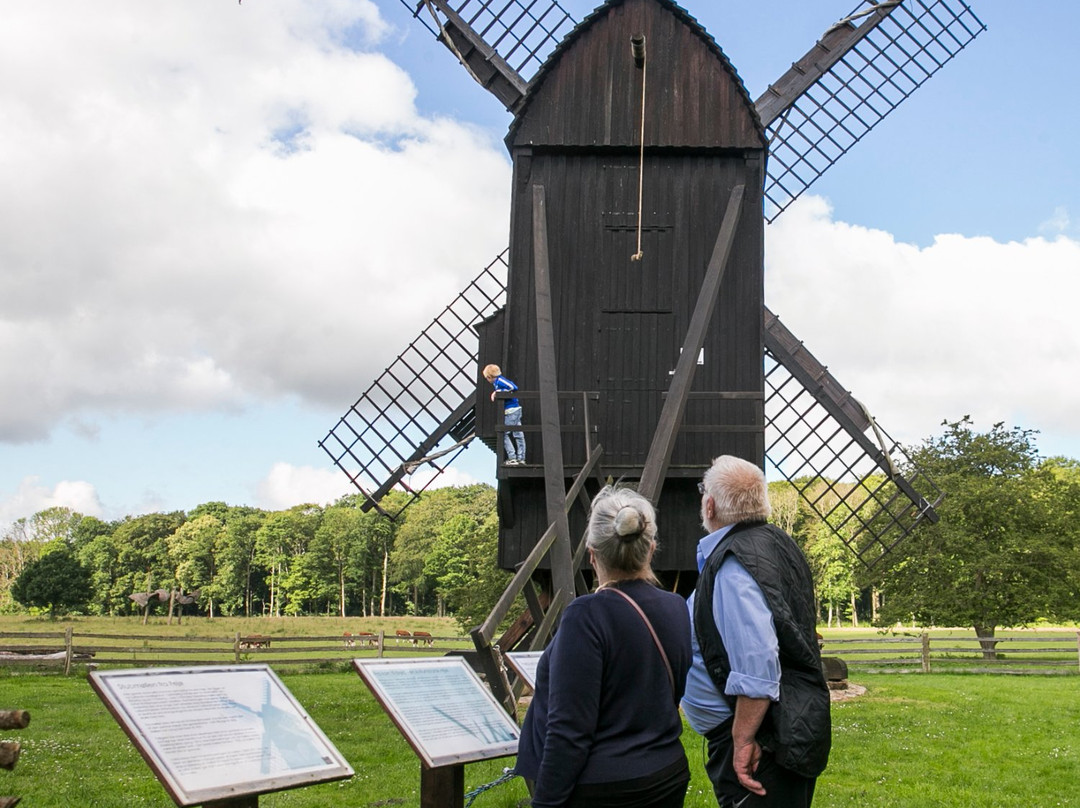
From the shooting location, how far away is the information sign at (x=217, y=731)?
3.45m

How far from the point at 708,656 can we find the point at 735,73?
392 inches

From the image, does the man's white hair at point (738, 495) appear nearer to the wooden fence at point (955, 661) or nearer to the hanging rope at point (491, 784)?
the hanging rope at point (491, 784)

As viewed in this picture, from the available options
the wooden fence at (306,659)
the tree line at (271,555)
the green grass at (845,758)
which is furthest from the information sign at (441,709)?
the tree line at (271,555)

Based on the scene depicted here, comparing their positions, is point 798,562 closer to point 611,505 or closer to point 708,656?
point 708,656

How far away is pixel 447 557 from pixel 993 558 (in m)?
49.6

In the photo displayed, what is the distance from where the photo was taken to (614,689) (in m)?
3.30

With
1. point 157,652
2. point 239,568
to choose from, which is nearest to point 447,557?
point 239,568

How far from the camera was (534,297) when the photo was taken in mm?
12031

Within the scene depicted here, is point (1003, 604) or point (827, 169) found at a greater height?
point (827, 169)

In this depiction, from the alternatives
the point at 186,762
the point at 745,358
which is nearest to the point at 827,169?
the point at 745,358

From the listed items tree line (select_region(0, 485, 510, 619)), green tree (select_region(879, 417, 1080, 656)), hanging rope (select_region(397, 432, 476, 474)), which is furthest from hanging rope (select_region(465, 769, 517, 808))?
tree line (select_region(0, 485, 510, 619))

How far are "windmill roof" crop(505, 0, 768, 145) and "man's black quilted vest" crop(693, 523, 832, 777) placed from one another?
931 cm

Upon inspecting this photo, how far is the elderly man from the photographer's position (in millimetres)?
3568

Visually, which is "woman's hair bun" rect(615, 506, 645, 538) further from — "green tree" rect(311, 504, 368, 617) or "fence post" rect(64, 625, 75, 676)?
"green tree" rect(311, 504, 368, 617)
